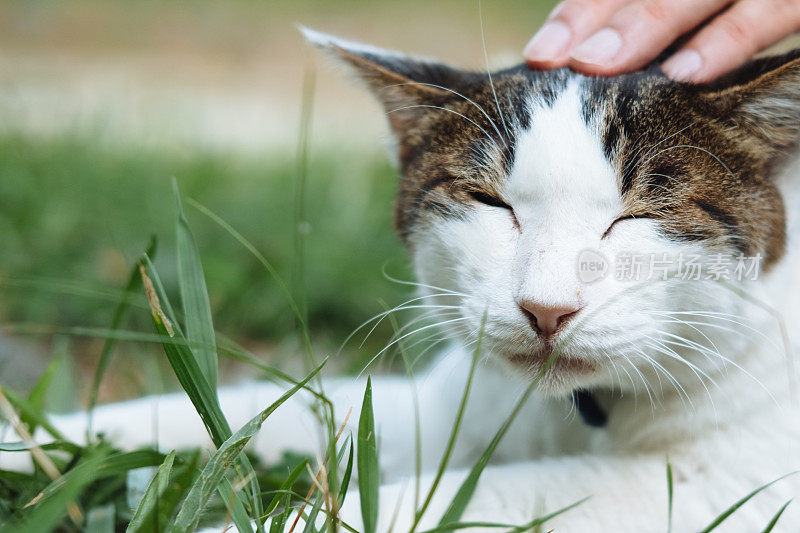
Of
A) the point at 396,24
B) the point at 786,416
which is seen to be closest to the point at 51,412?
the point at 786,416

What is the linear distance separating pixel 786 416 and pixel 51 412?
175cm

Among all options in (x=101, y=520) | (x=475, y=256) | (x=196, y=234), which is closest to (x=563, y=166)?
(x=475, y=256)

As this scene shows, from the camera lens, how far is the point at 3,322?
2.35 m

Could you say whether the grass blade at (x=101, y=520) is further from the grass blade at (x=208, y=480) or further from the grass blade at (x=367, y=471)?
the grass blade at (x=367, y=471)

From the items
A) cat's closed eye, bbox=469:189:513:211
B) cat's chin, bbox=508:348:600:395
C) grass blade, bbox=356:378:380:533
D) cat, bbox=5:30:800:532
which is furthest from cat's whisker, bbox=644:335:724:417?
grass blade, bbox=356:378:380:533

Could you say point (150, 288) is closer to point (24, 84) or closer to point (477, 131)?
point (477, 131)

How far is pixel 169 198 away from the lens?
3.13 meters

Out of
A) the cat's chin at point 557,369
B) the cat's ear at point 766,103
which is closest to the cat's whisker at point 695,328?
the cat's chin at point 557,369

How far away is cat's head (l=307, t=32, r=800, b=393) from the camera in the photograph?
125cm

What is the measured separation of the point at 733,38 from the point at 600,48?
0.32 metres

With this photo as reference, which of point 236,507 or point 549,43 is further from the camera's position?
point 549,43

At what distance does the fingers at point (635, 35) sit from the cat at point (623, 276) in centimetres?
7

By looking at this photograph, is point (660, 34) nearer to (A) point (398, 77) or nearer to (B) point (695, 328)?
(A) point (398, 77)

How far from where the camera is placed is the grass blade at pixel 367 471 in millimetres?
1086
